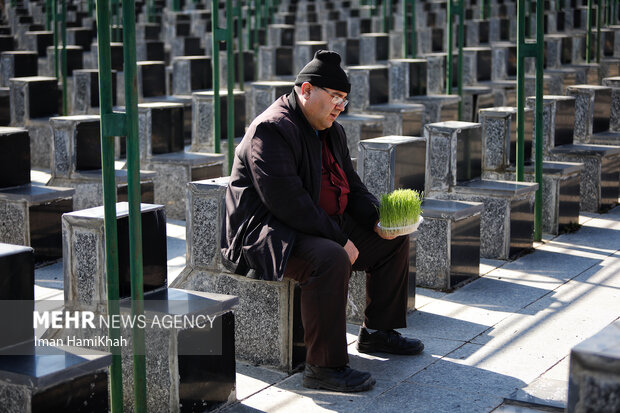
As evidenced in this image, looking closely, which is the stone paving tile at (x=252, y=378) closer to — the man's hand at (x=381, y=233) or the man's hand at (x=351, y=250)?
the man's hand at (x=351, y=250)

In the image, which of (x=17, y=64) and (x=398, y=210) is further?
(x=17, y=64)

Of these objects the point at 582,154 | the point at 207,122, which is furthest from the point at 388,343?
the point at 207,122

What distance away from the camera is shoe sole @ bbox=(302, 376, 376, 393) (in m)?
4.09

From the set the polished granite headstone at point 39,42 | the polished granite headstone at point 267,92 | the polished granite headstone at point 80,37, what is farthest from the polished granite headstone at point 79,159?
the polished granite headstone at point 80,37

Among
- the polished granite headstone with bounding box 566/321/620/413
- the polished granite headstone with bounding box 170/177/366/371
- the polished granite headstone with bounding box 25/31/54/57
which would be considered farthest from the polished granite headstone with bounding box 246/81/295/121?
the polished granite headstone with bounding box 566/321/620/413

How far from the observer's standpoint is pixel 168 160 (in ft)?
24.3

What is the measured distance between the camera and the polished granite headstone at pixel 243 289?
4.40 metres

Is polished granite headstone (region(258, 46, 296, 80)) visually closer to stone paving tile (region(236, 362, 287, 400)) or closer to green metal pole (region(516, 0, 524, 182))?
green metal pole (region(516, 0, 524, 182))

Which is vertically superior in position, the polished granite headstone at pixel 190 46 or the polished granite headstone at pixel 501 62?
the polished granite headstone at pixel 190 46

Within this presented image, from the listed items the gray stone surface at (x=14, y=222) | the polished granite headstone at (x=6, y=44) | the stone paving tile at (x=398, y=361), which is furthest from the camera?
the polished granite headstone at (x=6, y=44)

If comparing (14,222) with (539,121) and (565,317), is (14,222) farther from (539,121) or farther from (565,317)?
(539,121)

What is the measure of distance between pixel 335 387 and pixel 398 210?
34.2 inches

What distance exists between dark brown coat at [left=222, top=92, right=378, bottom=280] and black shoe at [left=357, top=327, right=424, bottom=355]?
1.94 ft

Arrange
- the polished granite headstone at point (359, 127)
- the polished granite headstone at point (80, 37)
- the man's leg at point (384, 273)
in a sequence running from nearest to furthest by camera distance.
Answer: the man's leg at point (384, 273)
the polished granite headstone at point (359, 127)
the polished granite headstone at point (80, 37)
